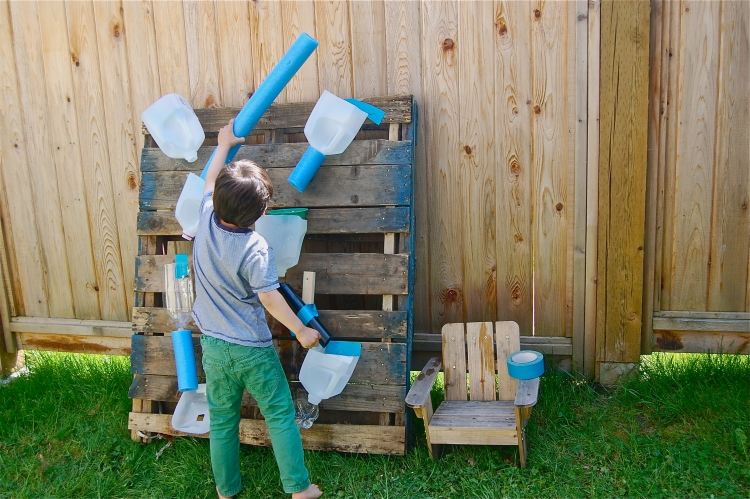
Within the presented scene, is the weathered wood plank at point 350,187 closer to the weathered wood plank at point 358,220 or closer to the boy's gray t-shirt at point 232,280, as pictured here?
the weathered wood plank at point 358,220

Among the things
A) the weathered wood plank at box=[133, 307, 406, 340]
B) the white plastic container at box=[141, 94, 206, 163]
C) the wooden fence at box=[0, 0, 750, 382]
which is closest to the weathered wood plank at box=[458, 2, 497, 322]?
the wooden fence at box=[0, 0, 750, 382]

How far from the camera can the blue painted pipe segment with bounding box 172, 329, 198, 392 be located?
308 centimetres

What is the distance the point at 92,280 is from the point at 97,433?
1002 mm

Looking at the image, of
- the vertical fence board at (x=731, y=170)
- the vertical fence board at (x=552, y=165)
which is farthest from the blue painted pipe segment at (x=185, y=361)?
the vertical fence board at (x=731, y=170)

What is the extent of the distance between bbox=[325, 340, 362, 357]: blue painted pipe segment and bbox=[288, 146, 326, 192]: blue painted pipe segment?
0.74 metres

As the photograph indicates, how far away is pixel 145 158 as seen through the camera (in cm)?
348

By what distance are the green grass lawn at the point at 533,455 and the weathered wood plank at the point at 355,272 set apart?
2.37ft

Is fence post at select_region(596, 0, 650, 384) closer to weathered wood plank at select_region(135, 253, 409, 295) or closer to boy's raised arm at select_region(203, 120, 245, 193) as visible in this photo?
weathered wood plank at select_region(135, 253, 409, 295)

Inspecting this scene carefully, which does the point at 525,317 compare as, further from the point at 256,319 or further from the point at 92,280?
the point at 92,280

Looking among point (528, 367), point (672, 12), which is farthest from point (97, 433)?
point (672, 12)

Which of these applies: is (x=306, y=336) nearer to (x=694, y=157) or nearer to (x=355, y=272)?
(x=355, y=272)

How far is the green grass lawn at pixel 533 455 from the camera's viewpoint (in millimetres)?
2766

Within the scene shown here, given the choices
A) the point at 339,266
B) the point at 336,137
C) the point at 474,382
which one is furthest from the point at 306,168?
the point at 474,382

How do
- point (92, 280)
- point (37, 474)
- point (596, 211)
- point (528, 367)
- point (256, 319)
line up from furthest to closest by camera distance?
point (92, 280) < point (596, 211) < point (37, 474) < point (528, 367) < point (256, 319)
